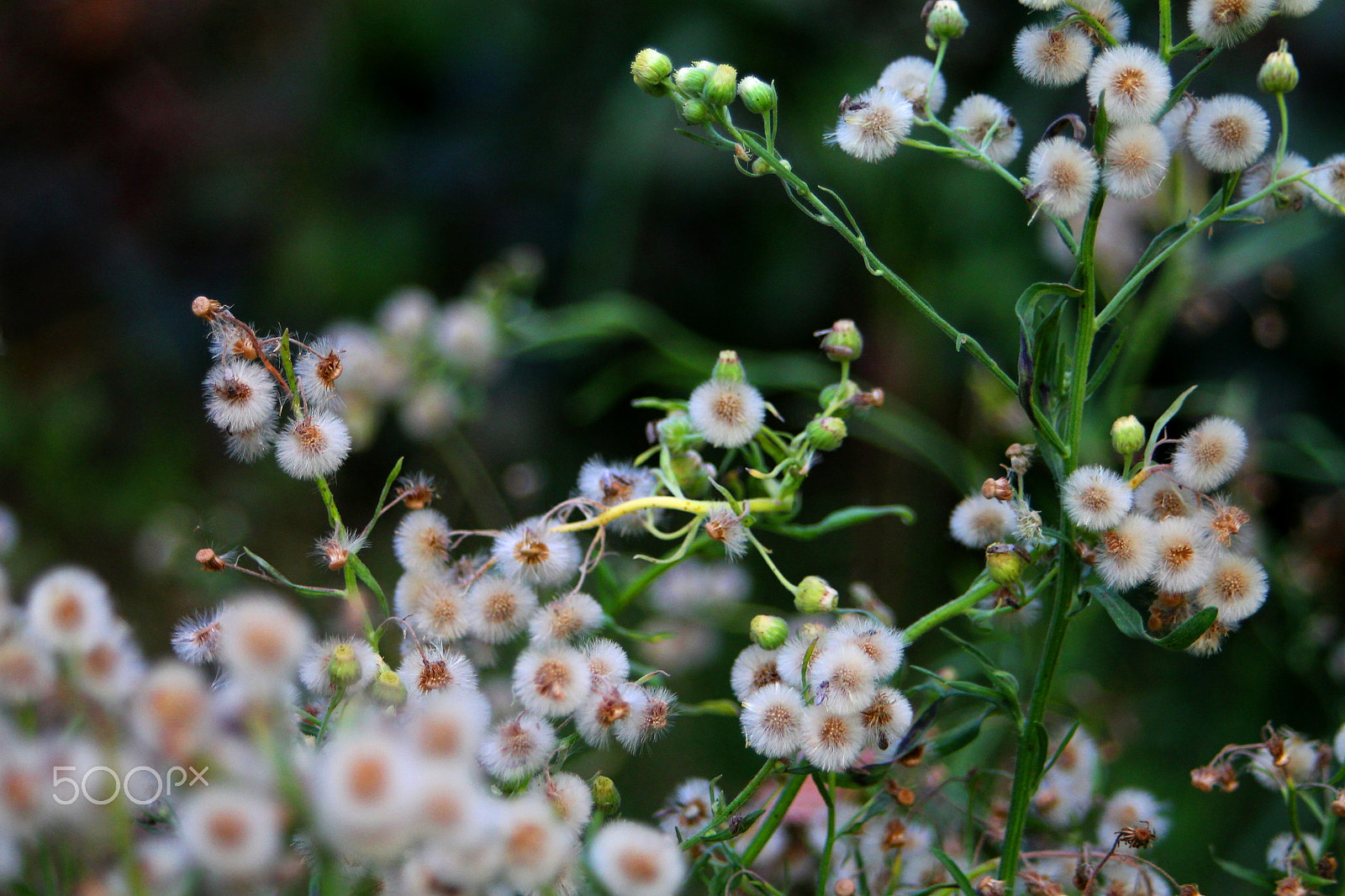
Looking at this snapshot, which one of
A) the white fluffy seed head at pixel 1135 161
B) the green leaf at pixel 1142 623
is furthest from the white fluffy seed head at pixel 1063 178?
the green leaf at pixel 1142 623

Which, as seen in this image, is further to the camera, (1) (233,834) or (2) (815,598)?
(2) (815,598)

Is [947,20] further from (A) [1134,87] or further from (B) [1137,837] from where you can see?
(B) [1137,837]

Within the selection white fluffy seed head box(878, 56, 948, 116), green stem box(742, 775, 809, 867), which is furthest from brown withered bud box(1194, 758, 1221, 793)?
white fluffy seed head box(878, 56, 948, 116)

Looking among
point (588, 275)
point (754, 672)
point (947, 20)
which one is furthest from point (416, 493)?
point (588, 275)

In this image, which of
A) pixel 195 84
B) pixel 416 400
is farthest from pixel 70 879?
pixel 195 84

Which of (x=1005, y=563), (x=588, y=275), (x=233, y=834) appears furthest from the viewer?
(x=588, y=275)

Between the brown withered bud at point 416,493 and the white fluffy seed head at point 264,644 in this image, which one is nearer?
the white fluffy seed head at point 264,644

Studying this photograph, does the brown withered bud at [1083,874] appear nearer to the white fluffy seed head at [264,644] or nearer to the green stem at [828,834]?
the green stem at [828,834]
